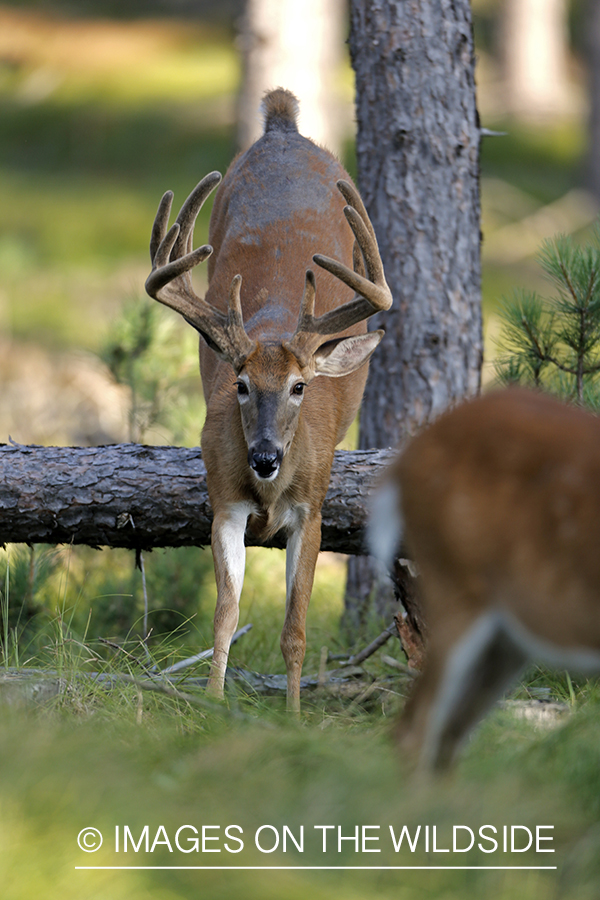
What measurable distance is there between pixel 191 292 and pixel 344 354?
26.1 inches

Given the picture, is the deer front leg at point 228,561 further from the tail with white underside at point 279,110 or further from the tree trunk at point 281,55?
the tree trunk at point 281,55

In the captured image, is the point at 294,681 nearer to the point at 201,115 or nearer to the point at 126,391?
the point at 126,391

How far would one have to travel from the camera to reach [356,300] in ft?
14.8

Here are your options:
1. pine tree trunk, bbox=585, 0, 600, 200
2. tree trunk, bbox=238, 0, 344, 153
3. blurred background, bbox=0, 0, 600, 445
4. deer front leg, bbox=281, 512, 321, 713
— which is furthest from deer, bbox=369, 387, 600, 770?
pine tree trunk, bbox=585, 0, 600, 200

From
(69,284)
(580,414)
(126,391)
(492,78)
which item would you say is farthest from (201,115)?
(580,414)

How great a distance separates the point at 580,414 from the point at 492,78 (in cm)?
2236

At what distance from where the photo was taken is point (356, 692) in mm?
3965

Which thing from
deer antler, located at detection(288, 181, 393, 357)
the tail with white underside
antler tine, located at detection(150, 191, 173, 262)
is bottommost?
deer antler, located at detection(288, 181, 393, 357)

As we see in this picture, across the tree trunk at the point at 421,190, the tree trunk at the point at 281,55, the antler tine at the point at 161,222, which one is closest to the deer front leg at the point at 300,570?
the tree trunk at the point at 421,190

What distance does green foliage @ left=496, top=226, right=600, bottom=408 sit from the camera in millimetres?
4523

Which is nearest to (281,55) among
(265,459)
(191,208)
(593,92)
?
(191,208)

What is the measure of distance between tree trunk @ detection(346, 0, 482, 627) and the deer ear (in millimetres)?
645

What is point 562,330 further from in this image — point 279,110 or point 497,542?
point 497,542

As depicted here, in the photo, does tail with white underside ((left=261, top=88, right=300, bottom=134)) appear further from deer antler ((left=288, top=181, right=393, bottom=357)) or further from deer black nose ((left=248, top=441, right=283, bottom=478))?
deer black nose ((left=248, top=441, right=283, bottom=478))
